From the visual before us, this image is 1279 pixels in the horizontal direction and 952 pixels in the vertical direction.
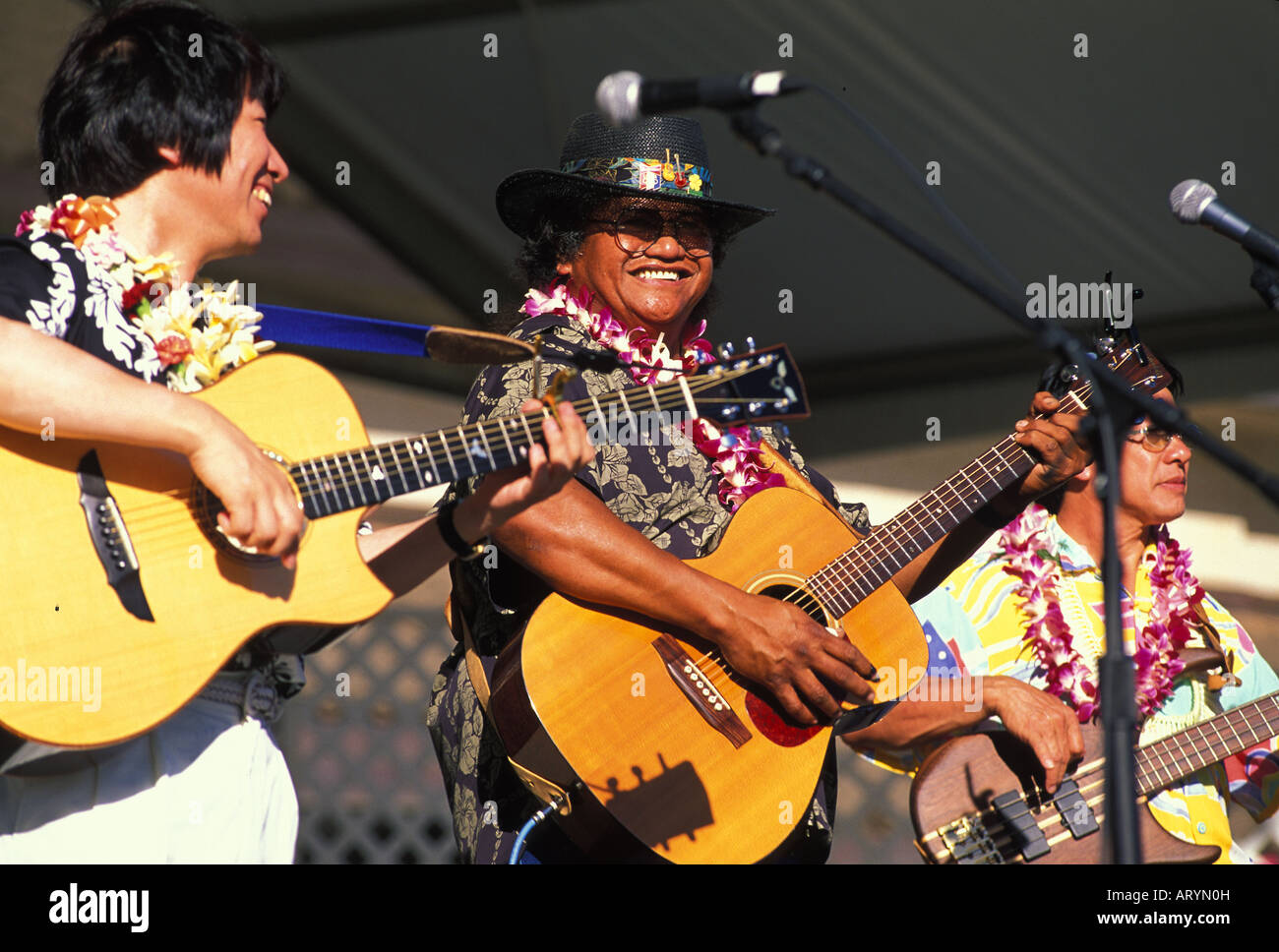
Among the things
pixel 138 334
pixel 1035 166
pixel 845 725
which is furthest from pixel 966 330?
pixel 138 334

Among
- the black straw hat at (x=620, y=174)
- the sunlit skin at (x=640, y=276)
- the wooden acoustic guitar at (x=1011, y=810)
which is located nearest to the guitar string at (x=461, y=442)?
the sunlit skin at (x=640, y=276)

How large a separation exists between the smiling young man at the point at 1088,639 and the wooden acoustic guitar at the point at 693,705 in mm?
557

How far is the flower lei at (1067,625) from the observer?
12.1ft

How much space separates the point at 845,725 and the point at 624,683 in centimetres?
68

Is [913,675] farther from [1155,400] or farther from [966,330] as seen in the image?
[966,330]

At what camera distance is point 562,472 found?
8.23ft

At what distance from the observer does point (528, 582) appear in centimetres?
296

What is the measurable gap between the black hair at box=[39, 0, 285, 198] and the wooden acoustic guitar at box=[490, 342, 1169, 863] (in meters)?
1.05

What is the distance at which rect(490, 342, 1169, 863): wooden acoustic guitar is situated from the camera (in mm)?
2730

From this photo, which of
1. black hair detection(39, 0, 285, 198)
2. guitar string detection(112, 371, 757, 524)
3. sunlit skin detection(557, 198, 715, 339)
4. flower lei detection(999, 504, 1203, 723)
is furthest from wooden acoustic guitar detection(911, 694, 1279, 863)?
black hair detection(39, 0, 285, 198)

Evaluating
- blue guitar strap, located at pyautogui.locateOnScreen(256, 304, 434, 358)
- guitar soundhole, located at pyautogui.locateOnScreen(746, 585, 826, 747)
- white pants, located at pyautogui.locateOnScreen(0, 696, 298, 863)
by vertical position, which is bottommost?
white pants, located at pyautogui.locateOnScreen(0, 696, 298, 863)

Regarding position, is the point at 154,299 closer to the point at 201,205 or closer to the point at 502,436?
the point at 201,205

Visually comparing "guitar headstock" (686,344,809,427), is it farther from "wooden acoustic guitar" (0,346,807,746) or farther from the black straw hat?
the black straw hat

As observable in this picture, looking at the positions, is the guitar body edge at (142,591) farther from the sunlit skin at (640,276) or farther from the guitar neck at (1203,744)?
the guitar neck at (1203,744)
